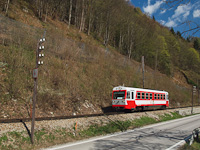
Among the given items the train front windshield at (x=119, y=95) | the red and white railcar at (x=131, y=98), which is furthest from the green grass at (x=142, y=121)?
the train front windshield at (x=119, y=95)

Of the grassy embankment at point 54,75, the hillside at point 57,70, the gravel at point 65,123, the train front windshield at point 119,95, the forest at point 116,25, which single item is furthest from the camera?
the forest at point 116,25

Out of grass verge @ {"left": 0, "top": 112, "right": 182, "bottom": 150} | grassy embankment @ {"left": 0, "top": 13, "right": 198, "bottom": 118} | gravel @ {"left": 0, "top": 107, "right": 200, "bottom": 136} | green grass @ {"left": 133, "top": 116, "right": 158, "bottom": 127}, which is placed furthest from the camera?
green grass @ {"left": 133, "top": 116, "right": 158, "bottom": 127}

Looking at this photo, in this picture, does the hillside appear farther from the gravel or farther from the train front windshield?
the gravel

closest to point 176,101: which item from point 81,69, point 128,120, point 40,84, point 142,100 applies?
point 142,100

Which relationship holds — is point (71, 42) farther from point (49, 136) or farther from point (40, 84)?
point (49, 136)

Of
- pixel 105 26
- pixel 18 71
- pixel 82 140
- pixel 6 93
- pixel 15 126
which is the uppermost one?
pixel 105 26

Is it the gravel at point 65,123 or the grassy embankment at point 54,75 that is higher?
the grassy embankment at point 54,75

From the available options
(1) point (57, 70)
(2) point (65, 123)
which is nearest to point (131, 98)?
(1) point (57, 70)

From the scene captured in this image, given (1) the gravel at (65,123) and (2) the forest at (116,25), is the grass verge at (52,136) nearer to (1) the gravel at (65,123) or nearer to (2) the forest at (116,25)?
(1) the gravel at (65,123)

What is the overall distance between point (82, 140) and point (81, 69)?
44.5ft

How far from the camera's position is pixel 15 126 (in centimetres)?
811

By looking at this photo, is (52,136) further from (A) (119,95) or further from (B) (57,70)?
(B) (57,70)

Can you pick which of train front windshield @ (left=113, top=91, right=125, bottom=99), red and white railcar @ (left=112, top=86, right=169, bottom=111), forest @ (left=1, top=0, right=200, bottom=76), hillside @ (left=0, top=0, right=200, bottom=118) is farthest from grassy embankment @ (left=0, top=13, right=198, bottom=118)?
forest @ (left=1, top=0, right=200, bottom=76)

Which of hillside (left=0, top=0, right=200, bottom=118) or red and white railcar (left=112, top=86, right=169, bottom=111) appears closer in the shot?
hillside (left=0, top=0, right=200, bottom=118)
